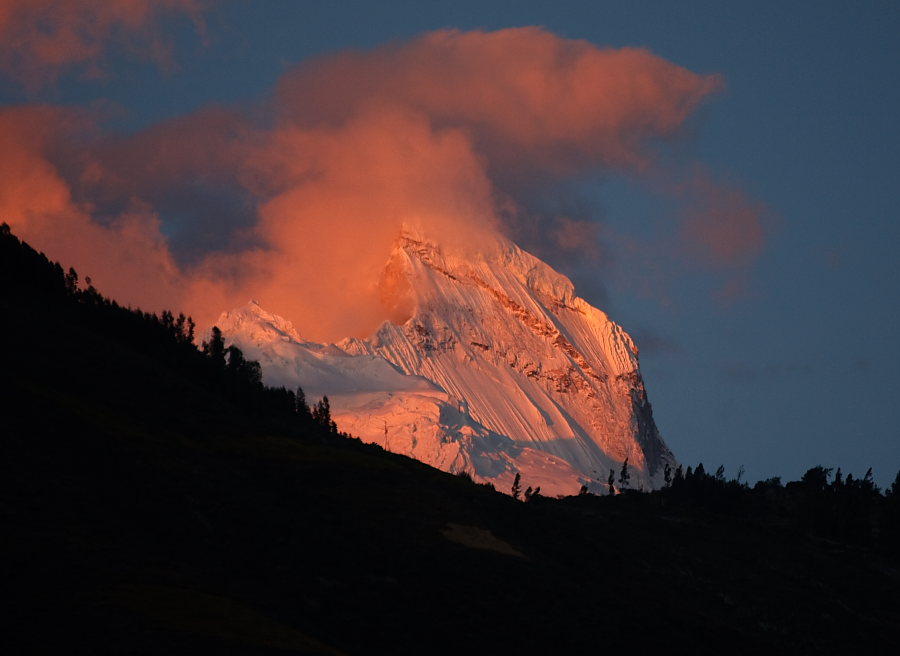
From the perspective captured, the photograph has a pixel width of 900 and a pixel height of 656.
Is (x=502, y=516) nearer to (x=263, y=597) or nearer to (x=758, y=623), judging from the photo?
(x=758, y=623)

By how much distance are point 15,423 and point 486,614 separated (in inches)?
1401

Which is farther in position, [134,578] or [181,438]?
[181,438]

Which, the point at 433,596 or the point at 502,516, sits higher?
the point at 502,516

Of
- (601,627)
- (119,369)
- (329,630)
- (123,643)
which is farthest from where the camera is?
(119,369)

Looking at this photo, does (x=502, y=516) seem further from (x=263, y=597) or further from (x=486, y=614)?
(x=263, y=597)

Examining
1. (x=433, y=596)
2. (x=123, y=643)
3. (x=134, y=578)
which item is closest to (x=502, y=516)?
(x=433, y=596)

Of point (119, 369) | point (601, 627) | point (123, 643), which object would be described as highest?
point (119, 369)

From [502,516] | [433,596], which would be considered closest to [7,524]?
[433,596]

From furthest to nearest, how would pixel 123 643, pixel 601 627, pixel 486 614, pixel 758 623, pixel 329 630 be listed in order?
pixel 758 623 → pixel 601 627 → pixel 486 614 → pixel 329 630 → pixel 123 643

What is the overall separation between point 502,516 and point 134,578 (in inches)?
2579

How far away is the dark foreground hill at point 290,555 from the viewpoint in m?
70.9

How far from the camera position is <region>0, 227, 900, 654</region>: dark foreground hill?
7094cm

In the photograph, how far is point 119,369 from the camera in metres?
146

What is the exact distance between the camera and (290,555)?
303 ft
